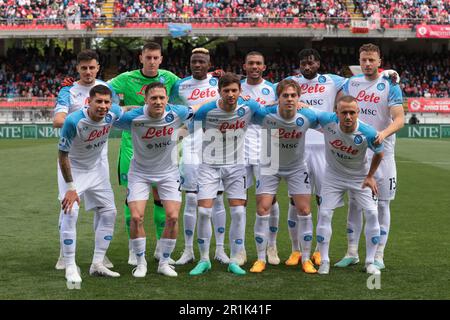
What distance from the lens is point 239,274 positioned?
775 cm

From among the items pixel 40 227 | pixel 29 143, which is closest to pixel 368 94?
pixel 40 227

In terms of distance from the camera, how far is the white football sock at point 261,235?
812 centimetres

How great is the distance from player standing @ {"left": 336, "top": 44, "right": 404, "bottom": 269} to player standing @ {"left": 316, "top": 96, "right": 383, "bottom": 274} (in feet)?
0.87

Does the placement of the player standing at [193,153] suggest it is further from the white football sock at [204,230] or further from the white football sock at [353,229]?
the white football sock at [353,229]

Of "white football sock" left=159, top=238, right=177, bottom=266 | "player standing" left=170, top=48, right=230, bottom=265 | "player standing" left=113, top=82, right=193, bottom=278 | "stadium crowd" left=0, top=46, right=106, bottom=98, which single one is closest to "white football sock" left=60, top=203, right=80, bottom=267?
"player standing" left=113, top=82, right=193, bottom=278

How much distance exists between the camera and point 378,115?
27.6ft

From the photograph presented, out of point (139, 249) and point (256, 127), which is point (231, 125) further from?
point (139, 249)

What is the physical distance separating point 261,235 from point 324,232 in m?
0.69

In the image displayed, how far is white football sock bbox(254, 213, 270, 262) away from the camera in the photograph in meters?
8.12

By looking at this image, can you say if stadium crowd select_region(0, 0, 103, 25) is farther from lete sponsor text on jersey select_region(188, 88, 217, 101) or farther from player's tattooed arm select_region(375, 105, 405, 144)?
player's tattooed arm select_region(375, 105, 405, 144)

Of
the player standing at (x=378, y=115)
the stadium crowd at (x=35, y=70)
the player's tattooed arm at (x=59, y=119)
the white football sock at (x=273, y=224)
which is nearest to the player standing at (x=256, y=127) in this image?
the white football sock at (x=273, y=224)

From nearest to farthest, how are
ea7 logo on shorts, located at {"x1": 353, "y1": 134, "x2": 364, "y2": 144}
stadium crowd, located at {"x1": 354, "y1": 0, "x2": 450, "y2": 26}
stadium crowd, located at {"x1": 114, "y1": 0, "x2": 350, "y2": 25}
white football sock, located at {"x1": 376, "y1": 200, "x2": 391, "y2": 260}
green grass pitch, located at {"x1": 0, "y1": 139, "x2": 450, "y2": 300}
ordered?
green grass pitch, located at {"x1": 0, "y1": 139, "x2": 450, "y2": 300}
ea7 logo on shorts, located at {"x1": 353, "y1": 134, "x2": 364, "y2": 144}
white football sock, located at {"x1": 376, "y1": 200, "x2": 391, "y2": 260}
stadium crowd, located at {"x1": 114, "y1": 0, "x2": 350, "y2": 25}
stadium crowd, located at {"x1": 354, "y1": 0, "x2": 450, "y2": 26}

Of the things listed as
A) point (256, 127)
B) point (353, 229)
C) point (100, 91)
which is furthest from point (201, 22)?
point (100, 91)

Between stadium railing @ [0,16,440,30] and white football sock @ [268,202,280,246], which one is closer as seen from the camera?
white football sock @ [268,202,280,246]
